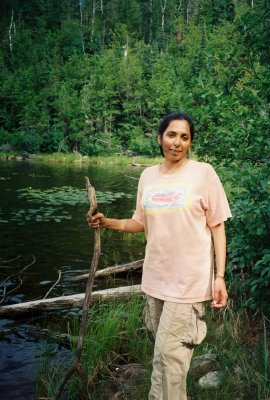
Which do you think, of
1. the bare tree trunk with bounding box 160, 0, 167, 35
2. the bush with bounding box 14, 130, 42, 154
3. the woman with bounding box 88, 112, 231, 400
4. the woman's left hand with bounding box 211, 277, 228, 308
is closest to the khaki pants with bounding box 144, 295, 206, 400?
the woman with bounding box 88, 112, 231, 400

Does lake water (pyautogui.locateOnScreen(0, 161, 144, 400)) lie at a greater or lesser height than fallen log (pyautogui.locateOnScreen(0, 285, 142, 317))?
lesser

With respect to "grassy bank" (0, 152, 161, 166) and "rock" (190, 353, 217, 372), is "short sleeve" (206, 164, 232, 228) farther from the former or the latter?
"grassy bank" (0, 152, 161, 166)

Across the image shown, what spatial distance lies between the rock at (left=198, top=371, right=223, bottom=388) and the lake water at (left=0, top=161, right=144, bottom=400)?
5.83 ft

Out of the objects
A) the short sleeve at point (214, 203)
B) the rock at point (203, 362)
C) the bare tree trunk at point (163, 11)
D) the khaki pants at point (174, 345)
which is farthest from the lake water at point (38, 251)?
the bare tree trunk at point (163, 11)

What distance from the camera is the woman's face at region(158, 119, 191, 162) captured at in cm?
312

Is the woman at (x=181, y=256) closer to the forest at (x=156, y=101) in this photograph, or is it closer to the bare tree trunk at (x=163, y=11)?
the forest at (x=156, y=101)

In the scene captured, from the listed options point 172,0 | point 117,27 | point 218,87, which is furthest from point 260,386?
point 172,0

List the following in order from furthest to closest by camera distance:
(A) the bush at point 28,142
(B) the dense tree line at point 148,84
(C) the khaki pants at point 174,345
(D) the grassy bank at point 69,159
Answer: (A) the bush at point 28,142 < (D) the grassy bank at point 69,159 < (B) the dense tree line at point 148,84 < (C) the khaki pants at point 174,345

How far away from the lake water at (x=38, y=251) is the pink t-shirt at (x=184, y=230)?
232 cm

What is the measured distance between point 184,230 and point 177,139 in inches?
26.4

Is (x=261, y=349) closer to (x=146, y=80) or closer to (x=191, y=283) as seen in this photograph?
(x=191, y=283)

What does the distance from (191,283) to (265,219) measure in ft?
6.21

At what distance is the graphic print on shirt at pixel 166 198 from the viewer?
299 cm

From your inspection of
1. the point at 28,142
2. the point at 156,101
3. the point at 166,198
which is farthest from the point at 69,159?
the point at 166,198
